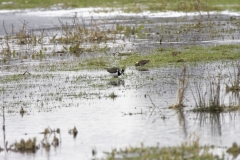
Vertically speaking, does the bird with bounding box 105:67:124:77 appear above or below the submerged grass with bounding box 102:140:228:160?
above

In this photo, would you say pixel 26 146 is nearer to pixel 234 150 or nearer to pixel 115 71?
pixel 234 150

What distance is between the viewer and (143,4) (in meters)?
49.4

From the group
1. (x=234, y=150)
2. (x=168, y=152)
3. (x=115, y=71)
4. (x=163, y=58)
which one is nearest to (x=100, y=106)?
(x=115, y=71)

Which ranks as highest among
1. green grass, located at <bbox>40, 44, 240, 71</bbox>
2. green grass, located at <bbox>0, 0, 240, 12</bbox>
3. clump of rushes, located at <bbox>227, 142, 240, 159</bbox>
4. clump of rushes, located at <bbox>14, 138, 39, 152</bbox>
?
green grass, located at <bbox>0, 0, 240, 12</bbox>

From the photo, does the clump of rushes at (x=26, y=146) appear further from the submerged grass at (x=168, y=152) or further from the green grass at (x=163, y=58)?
the green grass at (x=163, y=58)

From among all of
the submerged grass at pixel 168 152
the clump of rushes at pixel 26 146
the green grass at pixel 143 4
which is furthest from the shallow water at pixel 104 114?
the green grass at pixel 143 4

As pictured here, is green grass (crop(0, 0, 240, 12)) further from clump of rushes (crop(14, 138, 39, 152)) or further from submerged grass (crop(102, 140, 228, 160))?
submerged grass (crop(102, 140, 228, 160))

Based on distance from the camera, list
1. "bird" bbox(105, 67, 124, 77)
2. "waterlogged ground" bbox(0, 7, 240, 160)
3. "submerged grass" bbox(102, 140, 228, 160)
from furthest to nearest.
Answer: "bird" bbox(105, 67, 124, 77) → "waterlogged ground" bbox(0, 7, 240, 160) → "submerged grass" bbox(102, 140, 228, 160)

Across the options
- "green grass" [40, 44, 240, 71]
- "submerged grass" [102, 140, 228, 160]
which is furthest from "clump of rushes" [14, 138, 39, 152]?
"green grass" [40, 44, 240, 71]

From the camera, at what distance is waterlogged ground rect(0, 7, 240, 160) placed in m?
10.4

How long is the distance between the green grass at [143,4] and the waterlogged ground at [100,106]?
18.6 m

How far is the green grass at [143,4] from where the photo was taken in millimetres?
42156

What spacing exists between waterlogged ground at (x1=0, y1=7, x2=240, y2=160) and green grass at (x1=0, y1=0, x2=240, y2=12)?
18.6 m

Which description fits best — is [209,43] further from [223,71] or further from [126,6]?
[126,6]
